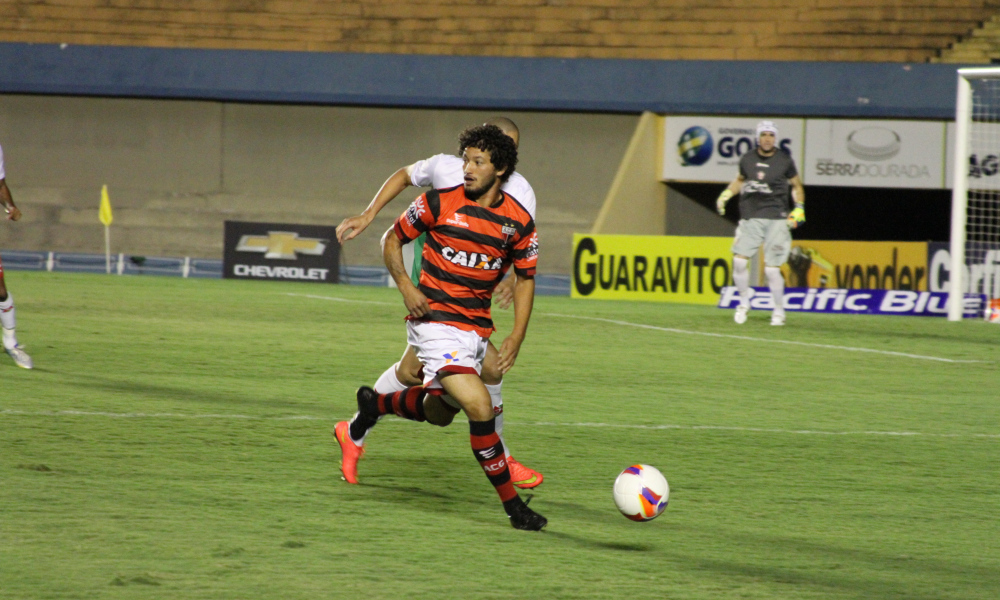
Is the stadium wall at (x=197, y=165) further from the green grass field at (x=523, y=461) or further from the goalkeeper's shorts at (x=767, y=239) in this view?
the green grass field at (x=523, y=461)

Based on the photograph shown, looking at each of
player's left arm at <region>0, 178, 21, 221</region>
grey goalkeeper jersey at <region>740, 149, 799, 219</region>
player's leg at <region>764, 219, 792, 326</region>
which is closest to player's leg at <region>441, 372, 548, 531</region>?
player's left arm at <region>0, 178, 21, 221</region>

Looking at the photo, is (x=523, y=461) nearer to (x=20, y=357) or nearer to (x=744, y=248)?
(x=20, y=357)

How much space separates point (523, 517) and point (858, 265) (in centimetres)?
1480

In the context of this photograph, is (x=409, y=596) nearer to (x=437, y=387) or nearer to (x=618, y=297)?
(x=437, y=387)

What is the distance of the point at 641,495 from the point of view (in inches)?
194

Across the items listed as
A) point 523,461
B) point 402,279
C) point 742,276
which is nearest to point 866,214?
point 742,276

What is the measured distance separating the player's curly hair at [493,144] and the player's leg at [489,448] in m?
0.91

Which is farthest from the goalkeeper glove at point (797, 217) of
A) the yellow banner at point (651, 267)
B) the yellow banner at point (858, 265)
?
the yellow banner at point (858, 265)

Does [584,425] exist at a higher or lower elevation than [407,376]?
lower

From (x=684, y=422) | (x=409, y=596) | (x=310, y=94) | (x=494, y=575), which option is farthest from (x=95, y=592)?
(x=310, y=94)

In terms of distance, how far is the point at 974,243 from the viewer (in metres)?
17.5

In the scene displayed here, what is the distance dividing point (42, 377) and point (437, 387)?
4766 mm

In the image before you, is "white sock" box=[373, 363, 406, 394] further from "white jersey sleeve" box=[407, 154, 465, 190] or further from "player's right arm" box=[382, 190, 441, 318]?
"white jersey sleeve" box=[407, 154, 465, 190]

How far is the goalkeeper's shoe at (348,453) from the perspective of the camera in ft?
18.4
